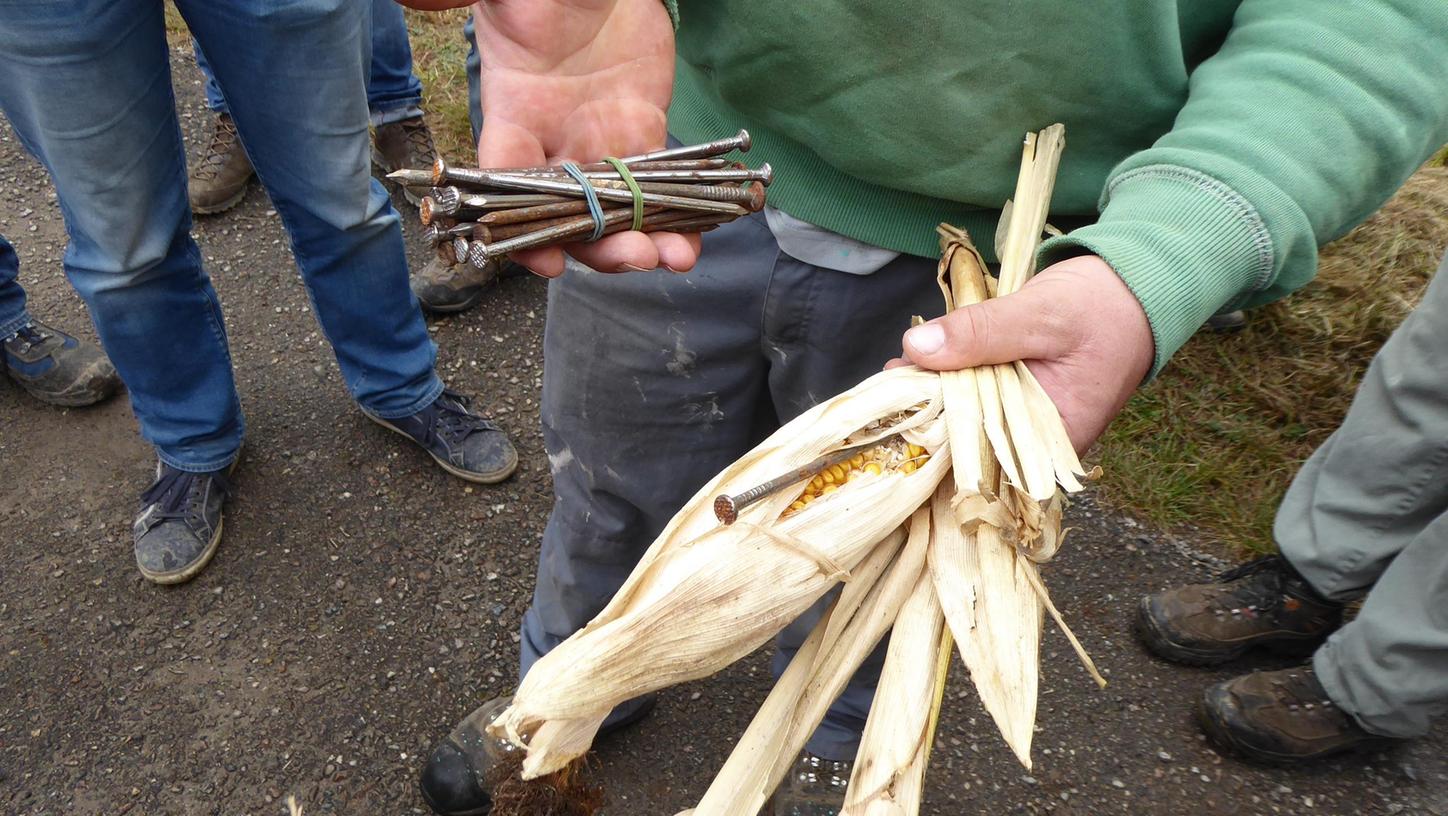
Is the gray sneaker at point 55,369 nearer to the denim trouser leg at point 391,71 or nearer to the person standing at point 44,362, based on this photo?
the person standing at point 44,362

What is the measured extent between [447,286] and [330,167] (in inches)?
50.0

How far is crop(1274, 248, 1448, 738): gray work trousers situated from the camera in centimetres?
233

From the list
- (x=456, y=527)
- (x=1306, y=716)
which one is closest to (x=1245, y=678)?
(x=1306, y=716)

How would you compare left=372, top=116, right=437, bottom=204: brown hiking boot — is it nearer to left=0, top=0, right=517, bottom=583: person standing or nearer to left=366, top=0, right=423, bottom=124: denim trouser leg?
left=366, top=0, right=423, bottom=124: denim trouser leg

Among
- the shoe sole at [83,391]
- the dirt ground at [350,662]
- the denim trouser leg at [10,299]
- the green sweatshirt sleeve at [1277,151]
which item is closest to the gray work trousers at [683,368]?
the green sweatshirt sleeve at [1277,151]

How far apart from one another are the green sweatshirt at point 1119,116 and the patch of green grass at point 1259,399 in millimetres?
1917

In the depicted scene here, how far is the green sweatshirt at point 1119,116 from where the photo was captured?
1251 mm

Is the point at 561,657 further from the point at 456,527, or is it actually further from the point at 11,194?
the point at 11,194

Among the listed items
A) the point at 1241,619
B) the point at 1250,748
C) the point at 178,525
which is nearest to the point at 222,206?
the point at 178,525

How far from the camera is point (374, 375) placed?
3.19 m

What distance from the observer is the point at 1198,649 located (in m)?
2.83

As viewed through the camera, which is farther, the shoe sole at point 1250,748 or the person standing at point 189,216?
the shoe sole at point 1250,748

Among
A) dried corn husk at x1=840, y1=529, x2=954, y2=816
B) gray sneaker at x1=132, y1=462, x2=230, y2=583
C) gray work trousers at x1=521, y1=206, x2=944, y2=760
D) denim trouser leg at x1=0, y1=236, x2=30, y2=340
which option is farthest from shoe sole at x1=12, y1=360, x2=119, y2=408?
dried corn husk at x1=840, y1=529, x2=954, y2=816

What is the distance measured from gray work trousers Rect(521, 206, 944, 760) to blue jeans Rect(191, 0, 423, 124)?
2.52 metres
